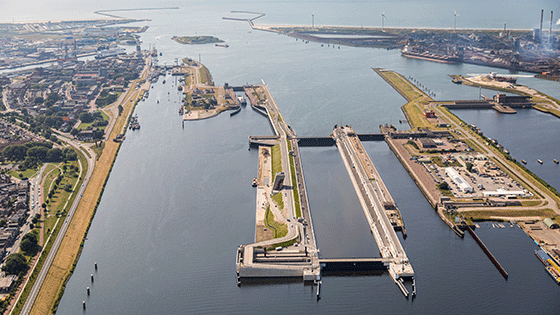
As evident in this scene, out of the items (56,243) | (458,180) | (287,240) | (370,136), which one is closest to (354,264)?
(287,240)

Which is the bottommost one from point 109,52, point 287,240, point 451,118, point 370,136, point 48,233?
point 48,233

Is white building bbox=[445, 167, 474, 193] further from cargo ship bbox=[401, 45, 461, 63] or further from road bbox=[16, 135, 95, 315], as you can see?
cargo ship bbox=[401, 45, 461, 63]

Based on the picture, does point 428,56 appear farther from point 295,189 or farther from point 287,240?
point 287,240

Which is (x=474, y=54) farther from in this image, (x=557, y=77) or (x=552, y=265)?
(x=552, y=265)

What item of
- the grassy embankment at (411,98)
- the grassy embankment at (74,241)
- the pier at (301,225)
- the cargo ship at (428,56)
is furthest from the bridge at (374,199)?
the cargo ship at (428,56)

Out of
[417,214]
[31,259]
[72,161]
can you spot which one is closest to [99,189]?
[72,161]

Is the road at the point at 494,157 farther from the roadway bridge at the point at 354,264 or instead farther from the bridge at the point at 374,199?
the roadway bridge at the point at 354,264
